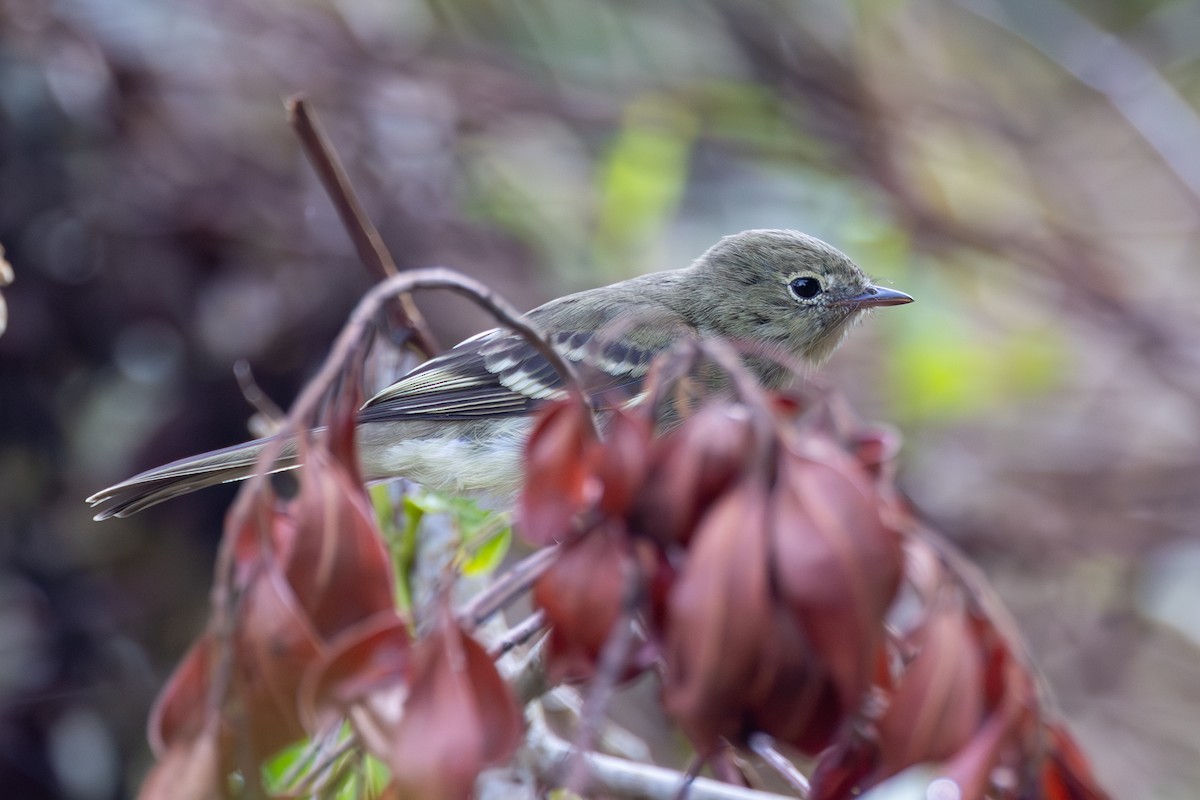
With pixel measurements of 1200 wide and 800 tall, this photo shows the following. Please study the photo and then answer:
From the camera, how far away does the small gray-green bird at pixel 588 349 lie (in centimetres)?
378

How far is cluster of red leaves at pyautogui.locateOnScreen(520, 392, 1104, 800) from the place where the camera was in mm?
1222

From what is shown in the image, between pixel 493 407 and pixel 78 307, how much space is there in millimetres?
1571

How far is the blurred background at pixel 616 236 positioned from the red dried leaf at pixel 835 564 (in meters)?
3.31

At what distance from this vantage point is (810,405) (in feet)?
4.88

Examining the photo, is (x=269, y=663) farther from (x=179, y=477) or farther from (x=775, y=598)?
(x=179, y=477)

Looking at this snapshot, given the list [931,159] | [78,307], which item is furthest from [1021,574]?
[78,307]

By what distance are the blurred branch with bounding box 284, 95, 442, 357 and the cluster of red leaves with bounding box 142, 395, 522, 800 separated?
1173 mm

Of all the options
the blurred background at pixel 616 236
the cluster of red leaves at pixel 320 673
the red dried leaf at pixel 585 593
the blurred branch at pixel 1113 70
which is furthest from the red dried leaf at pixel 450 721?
the blurred branch at pixel 1113 70

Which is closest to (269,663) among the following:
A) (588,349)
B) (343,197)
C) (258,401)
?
(343,197)

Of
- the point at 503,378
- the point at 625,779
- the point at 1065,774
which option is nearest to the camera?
the point at 1065,774

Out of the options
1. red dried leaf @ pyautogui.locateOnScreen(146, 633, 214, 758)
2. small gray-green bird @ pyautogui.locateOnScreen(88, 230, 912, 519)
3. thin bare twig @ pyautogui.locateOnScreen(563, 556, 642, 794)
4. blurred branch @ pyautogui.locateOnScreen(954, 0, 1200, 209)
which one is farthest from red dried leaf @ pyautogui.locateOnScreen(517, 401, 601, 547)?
blurred branch @ pyautogui.locateOnScreen(954, 0, 1200, 209)

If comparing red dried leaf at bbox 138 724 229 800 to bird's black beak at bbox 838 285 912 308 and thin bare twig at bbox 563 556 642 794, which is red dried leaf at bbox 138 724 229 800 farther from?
bird's black beak at bbox 838 285 912 308

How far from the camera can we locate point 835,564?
47.9 inches

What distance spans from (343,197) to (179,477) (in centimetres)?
92
